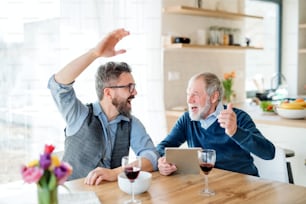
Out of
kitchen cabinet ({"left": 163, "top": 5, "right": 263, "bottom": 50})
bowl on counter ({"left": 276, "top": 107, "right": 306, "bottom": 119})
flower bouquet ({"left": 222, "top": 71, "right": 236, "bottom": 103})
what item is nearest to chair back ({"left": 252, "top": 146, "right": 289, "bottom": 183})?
bowl on counter ({"left": 276, "top": 107, "right": 306, "bottom": 119})

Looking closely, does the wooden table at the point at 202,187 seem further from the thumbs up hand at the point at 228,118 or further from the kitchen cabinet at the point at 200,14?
the kitchen cabinet at the point at 200,14

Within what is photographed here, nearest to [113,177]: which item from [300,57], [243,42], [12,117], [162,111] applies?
[12,117]

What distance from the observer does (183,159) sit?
6.19 feet

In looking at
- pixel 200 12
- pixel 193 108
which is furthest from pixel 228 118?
pixel 200 12

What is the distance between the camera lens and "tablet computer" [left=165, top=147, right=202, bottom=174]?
1880mm

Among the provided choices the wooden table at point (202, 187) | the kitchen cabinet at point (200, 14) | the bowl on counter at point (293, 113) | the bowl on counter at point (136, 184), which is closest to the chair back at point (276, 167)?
the wooden table at point (202, 187)

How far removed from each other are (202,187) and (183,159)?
0.70 ft

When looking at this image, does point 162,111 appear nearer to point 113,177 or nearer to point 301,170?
point 301,170

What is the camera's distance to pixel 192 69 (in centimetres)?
422

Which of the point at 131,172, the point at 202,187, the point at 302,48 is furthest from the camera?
the point at 302,48

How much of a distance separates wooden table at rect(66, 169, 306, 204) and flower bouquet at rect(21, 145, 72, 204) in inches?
15.9

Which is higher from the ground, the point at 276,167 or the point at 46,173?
the point at 46,173

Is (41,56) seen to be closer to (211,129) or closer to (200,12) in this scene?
(211,129)

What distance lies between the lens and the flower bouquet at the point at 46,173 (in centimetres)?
112
